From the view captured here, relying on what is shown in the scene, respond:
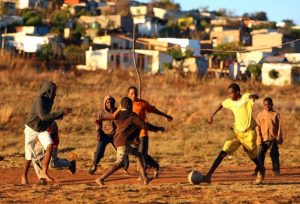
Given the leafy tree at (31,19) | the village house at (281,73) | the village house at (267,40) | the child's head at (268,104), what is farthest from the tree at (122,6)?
the child's head at (268,104)

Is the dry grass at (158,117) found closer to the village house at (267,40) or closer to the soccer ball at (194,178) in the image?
the soccer ball at (194,178)

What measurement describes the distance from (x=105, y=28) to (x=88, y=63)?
20.6 m

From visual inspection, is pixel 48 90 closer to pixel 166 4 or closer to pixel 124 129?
pixel 124 129

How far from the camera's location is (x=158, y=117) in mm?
26812

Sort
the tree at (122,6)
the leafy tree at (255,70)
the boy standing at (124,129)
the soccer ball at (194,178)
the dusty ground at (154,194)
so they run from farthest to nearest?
the tree at (122,6) → the leafy tree at (255,70) → the soccer ball at (194,178) → the boy standing at (124,129) → the dusty ground at (154,194)

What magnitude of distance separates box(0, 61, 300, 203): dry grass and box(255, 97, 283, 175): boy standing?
1732 mm

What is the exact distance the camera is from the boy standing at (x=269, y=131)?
1234 cm

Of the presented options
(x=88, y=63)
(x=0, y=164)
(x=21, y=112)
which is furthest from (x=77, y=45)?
(x=0, y=164)

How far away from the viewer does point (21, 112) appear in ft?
85.3

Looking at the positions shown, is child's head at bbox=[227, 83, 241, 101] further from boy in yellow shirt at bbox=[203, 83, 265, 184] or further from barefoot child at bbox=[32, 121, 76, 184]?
barefoot child at bbox=[32, 121, 76, 184]

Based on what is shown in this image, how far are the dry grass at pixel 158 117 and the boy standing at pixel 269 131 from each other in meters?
1.73

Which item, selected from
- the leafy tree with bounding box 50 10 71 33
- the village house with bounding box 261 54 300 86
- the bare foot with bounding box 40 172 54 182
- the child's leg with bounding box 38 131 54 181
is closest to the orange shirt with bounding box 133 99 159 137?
the child's leg with bounding box 38 131 54 181

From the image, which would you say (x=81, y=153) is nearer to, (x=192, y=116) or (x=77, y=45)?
(x=192, y=116)

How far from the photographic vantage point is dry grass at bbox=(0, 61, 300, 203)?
15.1 meters
